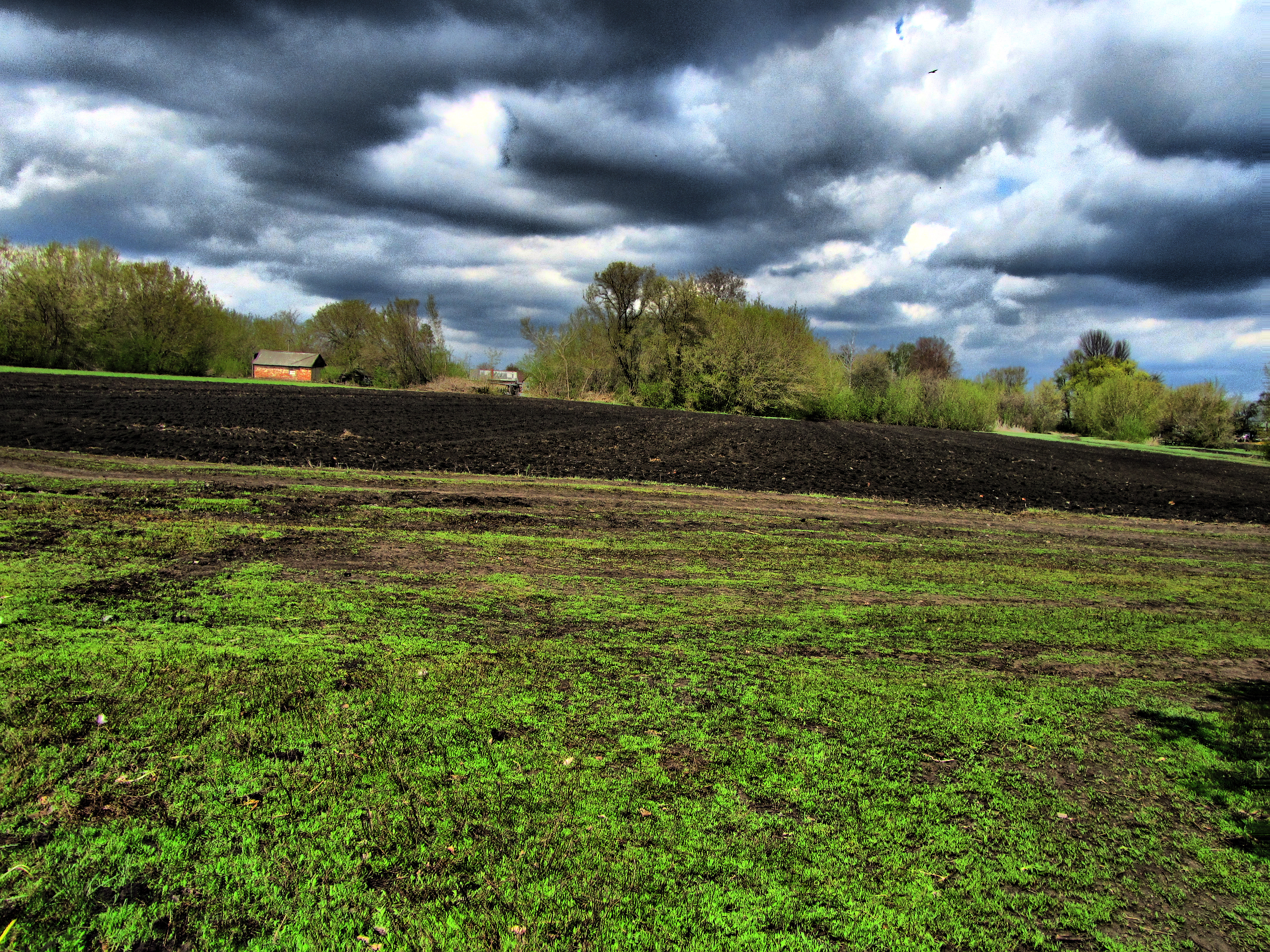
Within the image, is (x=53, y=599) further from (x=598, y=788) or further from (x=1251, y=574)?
(x=1251, y=574)

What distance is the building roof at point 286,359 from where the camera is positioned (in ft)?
328

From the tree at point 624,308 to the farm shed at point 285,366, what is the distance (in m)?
62.9

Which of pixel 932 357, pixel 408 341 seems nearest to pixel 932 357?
pixel 932 357

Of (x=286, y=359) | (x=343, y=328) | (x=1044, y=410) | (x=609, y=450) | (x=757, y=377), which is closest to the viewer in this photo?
(x=609, y=450)

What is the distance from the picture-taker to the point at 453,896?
2.27 metres

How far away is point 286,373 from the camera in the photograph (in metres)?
100

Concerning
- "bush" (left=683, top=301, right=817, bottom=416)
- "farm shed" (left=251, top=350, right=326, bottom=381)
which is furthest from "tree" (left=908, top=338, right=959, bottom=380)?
"farm shed" (left=251, top=350, right=326, bottom=381)

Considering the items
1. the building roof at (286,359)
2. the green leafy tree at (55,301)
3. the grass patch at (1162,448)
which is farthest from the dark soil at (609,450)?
the building roof at (286,359)

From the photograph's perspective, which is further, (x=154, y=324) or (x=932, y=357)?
(x=932, y=357)

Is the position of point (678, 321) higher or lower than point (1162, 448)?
higher

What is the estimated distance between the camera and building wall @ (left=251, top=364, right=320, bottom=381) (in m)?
99.5

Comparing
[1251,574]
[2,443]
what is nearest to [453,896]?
[1251,574]

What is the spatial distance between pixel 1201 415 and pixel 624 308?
2195 inches

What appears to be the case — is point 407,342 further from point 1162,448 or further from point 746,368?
point 1162,448
